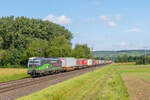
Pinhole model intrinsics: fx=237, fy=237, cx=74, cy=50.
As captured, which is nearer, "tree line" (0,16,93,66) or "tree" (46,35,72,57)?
"tree" (46,35,72,57)

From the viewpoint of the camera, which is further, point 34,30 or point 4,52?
point 34,30

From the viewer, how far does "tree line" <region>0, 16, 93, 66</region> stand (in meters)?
93.3

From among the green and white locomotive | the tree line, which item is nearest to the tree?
the tree line

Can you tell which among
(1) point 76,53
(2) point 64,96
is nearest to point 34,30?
(1) point 76,53

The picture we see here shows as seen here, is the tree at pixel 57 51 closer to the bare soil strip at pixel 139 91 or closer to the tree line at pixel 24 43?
the tree line at pixel 24 43

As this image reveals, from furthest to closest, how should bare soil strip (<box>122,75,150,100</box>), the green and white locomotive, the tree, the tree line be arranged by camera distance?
the tree line, the tree, the green and white locomotive, bare soil strip (<box>122,75,150,100</box>)

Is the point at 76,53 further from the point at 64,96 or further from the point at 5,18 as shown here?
the point at 64,96

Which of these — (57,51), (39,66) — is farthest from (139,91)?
(57,51)

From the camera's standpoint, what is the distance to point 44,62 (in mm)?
42969

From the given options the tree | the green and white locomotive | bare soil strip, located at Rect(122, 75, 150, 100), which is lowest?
bare soil strip, located at Rect(122, 75, 150, 100)

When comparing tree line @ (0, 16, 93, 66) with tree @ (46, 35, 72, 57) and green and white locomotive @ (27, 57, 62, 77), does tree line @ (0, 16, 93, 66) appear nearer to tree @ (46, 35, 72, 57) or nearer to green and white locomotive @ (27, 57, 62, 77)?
tree @ (46, 35, 72, 57)

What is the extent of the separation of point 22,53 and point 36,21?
24490mm

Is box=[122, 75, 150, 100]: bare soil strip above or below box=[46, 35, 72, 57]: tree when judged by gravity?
below

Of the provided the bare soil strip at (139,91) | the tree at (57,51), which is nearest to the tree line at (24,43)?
the tree at (57,51)
